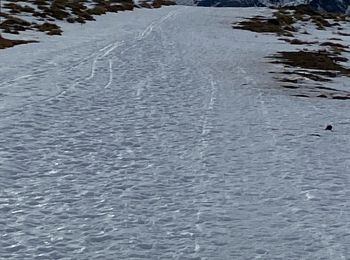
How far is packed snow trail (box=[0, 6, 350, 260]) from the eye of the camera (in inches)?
249

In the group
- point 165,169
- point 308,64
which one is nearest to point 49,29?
point 308,64

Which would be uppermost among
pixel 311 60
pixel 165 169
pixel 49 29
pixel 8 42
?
pixel 165 169

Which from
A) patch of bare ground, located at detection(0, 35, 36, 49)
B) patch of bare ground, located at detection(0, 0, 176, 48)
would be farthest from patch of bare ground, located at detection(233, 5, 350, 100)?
patch of bare ground, located at detection(0, 0, 176, 48)

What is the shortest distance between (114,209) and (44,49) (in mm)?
17731

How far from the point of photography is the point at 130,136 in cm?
1067

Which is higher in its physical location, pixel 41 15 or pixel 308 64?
pixel 41 15

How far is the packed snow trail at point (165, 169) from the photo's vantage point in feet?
20.7

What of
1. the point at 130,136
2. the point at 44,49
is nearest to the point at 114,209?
the point at 130,136

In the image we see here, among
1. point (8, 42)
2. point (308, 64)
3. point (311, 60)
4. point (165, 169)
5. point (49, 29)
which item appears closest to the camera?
point (165, 169)

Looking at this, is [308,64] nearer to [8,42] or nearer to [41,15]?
[8,42]

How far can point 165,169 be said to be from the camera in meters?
8.85

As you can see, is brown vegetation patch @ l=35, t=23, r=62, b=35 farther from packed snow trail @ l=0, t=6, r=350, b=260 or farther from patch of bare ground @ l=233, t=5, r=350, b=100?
packed snow trail @ l=0, t=6, r=350, b=260

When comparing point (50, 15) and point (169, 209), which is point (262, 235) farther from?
point (50, 15)

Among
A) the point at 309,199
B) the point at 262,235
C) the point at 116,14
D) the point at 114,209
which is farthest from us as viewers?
the point at 116,14
